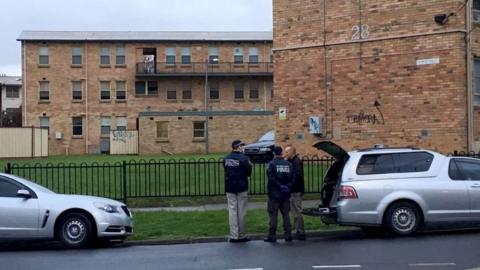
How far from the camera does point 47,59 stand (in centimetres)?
5928

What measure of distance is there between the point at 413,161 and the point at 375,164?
729 mm

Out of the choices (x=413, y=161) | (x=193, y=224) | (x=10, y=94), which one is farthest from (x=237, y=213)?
(x=10, y=94)

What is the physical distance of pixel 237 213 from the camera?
13.3 meters

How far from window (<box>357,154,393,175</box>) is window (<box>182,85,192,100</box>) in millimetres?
48759

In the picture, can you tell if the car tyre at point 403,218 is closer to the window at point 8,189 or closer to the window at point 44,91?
the window at point 8,189

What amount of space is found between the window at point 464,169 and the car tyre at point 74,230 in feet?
21.6

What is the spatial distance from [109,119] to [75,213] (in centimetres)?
4801

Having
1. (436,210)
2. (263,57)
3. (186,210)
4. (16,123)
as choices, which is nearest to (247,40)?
(263,57)

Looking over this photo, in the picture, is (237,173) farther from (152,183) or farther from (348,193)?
(152,183)

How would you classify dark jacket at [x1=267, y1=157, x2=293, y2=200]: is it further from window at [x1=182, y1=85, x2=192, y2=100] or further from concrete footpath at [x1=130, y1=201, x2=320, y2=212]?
window at [x1=182, y1=85, x2=192, y2=100]

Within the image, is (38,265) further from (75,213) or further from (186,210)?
(186,210)

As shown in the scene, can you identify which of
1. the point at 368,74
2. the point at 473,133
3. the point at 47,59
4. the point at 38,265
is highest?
the point at 47,59

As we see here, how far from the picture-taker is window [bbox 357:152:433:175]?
43.9ft

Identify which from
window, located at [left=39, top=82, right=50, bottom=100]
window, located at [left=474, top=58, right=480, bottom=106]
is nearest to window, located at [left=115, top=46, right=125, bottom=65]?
window, located at [left=39, top=82, right=50, bottom=100]
